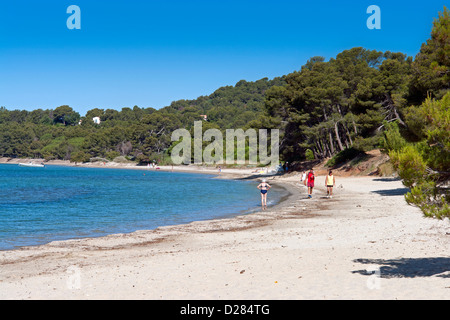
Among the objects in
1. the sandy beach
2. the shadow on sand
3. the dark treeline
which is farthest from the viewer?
the dark treeline

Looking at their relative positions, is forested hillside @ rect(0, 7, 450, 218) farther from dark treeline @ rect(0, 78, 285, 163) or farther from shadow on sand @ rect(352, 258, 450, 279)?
shadow on sand @ rect(352, 258, 450, 279)

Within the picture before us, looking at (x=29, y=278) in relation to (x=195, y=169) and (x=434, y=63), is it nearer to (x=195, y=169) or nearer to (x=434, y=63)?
(x=434, y=63)

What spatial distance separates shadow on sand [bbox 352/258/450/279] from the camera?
8047 millimetres

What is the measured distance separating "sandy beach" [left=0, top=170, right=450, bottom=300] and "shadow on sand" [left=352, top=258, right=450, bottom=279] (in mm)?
17

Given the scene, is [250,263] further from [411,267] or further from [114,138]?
[114,138]

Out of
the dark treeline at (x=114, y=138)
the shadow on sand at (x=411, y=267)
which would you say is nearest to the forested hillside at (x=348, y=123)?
the dark treeline at (x=114, y=138)

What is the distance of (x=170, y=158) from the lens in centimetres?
12475

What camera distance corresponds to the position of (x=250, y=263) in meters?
9.78

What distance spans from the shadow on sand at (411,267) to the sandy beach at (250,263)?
17mm

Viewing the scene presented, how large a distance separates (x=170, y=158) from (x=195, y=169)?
17939 mm

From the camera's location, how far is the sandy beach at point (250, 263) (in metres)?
7.47

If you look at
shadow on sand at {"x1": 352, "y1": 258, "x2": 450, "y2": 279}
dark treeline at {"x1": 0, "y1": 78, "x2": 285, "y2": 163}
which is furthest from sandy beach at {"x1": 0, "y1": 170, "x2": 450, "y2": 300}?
dark treeline at {"x1": 0, "y1": 78, "x2": 285, "y2": 163}

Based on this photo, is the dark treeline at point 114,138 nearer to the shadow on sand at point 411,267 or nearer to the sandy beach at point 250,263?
the sandy beach at point 250,263


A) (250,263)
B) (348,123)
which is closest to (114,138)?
(348,123)
